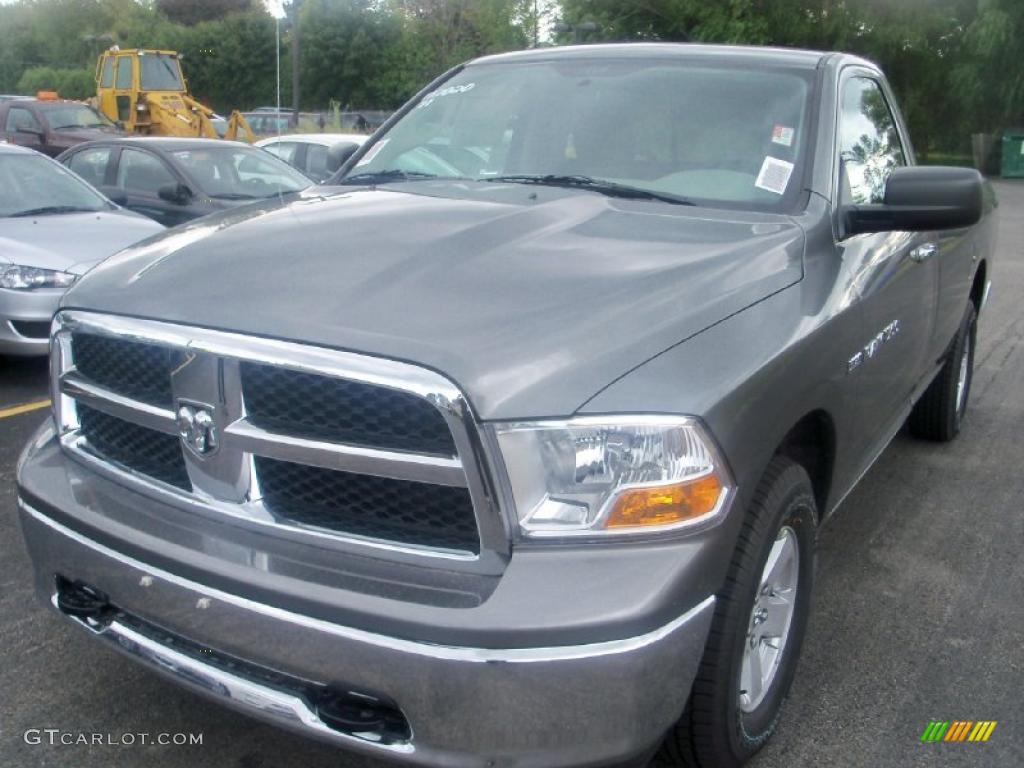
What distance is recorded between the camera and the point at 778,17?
30.3 metres

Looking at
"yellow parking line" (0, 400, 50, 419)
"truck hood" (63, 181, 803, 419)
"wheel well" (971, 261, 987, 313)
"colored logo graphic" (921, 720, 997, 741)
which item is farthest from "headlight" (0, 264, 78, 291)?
"colored logo graphic" (921, 720, 997, 741)

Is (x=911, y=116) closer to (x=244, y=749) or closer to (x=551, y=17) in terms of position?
(x=551, y=17)

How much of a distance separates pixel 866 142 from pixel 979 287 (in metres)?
2.22

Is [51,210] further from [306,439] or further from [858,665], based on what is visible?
[858,665]

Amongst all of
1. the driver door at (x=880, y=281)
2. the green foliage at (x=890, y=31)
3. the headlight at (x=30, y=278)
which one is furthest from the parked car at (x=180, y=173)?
the green foliage at (x=890, y=31)

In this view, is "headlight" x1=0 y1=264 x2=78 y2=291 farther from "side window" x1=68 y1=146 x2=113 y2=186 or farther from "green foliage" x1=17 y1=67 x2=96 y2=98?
"green foliage" x1=17 y1=67 x2=96 y2=98

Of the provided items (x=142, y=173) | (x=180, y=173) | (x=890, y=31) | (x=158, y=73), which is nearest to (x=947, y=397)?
(x=180, y=173)

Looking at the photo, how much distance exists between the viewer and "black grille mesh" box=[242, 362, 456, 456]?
2.17 metres

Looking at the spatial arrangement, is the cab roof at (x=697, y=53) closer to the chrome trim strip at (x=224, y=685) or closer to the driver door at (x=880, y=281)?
the driver door at (x=880, y=281)

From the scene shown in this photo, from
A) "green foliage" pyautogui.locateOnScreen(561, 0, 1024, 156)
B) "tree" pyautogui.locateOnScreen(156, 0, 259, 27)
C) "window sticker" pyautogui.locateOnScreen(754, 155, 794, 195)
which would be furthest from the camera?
"tree" pyautogui.locateOnScreen(156, 0, 259, 27)

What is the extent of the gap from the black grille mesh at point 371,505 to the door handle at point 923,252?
239 centimetres

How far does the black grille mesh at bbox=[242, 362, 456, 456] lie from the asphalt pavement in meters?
1.03

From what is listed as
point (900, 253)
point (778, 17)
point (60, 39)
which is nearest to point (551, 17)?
point (778, 17)

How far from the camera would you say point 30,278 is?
6.45m
